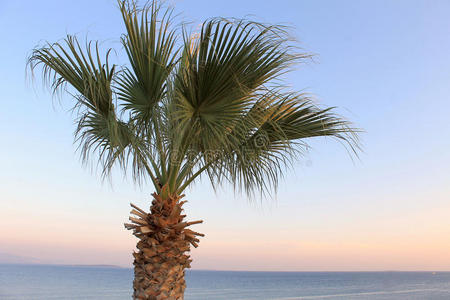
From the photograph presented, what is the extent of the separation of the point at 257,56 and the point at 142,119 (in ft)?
5.32

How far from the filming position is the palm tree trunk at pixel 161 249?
4461 millimetres

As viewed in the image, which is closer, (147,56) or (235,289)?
(147,56)

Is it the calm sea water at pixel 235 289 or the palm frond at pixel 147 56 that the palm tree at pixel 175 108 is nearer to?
the palm frond at pixel 147 56

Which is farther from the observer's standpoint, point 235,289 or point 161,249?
point 235,289

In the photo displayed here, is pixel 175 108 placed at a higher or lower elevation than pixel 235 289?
higher

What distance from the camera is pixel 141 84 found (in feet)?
15.2

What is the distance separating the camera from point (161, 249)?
14.7 feet

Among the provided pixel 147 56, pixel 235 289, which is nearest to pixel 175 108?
pixel 147 56

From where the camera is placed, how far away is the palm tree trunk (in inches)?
176

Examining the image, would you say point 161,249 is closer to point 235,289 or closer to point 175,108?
point 175,108

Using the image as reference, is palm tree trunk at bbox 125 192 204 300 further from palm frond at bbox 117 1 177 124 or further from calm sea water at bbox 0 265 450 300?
calm sea water at bbox 0 265 450 300

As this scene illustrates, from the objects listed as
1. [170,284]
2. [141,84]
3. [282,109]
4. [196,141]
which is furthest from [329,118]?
[170,284]

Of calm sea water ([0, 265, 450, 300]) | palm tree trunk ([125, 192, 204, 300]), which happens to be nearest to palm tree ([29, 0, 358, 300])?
palm tree trunk ([125, 192, 204, 300])

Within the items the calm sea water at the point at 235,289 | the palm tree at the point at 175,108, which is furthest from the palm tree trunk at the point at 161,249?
the calm sea water at the point at 235,289
